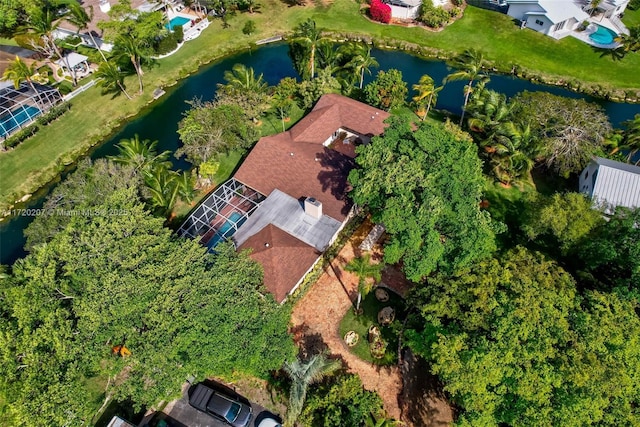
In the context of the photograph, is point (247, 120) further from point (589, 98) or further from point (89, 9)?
point (589, 98)

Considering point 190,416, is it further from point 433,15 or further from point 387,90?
point 433,15

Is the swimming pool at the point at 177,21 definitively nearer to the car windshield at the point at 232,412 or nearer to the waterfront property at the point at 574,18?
the waterfront property at the point at 574,18

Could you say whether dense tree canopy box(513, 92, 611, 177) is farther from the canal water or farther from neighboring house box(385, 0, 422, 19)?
neighboring house box(385, 0, 422, 19)

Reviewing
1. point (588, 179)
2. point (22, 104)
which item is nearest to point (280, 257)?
point (588, 179)

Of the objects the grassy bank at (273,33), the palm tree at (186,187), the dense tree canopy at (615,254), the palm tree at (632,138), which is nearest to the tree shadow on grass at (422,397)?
the dense tree canopy at (615,254)

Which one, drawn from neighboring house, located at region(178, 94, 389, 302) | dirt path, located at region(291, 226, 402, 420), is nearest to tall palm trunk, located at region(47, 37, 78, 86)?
neighboring house, located at region(178, 94, 389, 302)
